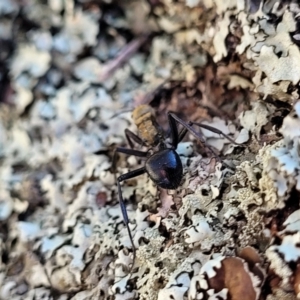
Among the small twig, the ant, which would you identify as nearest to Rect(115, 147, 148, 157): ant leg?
the ant

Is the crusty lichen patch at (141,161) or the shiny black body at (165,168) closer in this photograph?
the crusty lichen patch at (141,161)

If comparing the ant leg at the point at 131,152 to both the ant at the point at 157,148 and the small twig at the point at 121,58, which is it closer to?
the ant at the point at 157,148

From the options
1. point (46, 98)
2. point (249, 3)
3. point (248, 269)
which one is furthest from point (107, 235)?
point (249, 3)

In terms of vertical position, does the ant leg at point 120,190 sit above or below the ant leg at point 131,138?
below

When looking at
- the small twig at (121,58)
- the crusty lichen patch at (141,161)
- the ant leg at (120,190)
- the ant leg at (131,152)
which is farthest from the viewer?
the small twig at (121,58)

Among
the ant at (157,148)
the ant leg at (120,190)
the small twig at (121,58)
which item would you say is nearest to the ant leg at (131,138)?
the ant at (157,148)

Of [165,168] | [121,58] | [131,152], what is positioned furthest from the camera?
[121,58]

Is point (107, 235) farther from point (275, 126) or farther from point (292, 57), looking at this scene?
point (292, 57)

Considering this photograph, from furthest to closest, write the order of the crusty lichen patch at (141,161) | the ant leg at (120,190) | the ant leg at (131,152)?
the ant leg at (131,152) < the ant leg at (120,190) < the crusty lichen patch at (141,161)

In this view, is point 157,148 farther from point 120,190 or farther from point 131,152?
point 120,190

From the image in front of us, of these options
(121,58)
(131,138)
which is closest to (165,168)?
(131,138)
